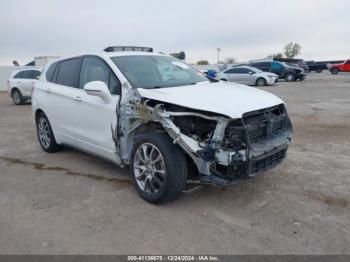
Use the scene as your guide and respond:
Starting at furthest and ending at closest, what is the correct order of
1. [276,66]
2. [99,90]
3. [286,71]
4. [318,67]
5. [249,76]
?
[318,67]
[276,66]
[286,71]
[249,76]
[99,90]

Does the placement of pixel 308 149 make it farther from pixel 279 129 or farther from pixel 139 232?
pixel 139 232

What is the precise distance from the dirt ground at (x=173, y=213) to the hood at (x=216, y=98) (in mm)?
1150

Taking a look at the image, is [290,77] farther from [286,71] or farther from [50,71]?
[50,71]

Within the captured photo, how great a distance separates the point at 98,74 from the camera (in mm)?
5082

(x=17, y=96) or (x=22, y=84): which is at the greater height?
(x=22, y=84)

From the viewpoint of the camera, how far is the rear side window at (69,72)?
561 cm

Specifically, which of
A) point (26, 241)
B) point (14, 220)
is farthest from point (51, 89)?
point (26, 241)

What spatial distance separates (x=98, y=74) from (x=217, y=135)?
7.24 feet

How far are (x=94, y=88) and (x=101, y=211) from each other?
1539mm

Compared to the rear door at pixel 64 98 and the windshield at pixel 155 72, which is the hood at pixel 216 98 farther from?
the rear door at pixel 64 98

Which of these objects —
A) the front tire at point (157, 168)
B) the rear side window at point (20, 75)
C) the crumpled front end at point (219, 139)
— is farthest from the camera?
the rear side window at point (20, 75)

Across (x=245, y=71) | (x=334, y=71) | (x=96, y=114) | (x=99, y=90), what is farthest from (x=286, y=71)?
(x=99, y=90)

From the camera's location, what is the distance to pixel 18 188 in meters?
4.94

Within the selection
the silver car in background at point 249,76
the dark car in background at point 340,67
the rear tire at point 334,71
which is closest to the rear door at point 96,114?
the silver car in background at point 249,76
